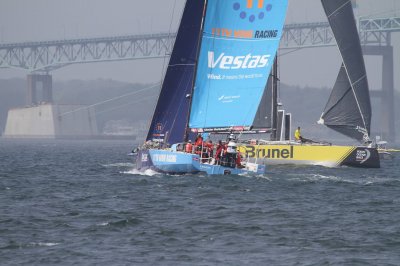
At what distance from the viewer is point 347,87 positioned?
42.5 metres

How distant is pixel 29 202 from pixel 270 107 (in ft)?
54.1

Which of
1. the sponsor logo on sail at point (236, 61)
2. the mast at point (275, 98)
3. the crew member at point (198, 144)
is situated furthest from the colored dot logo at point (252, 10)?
the mast at point (275, 98)

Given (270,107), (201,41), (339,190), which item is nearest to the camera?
(339,190)

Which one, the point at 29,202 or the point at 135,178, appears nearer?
the point at 29,202

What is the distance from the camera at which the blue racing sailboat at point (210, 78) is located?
3180cm

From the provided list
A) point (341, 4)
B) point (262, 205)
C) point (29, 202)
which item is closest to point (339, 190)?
point (262, 205)

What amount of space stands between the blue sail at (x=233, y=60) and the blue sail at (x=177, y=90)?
0.47 m

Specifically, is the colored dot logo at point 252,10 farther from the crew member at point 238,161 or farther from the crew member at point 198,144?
the crew member at point 238,161

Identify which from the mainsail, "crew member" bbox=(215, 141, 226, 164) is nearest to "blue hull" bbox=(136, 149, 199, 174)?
"crew member" bbox=(215, 141, 226, 164)

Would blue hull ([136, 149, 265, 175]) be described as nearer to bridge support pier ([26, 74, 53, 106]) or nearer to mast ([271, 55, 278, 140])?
mast ([271, 55, 278, 140])

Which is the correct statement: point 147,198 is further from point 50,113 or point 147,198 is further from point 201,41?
point 50,113

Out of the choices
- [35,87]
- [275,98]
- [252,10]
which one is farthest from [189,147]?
[35,87]

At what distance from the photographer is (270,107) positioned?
131ft

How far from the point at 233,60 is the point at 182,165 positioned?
4226 millimetres
